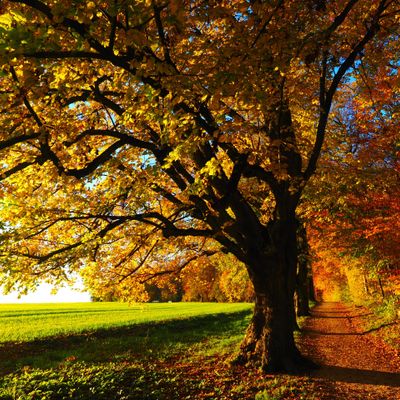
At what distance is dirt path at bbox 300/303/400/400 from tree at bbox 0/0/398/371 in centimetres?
138

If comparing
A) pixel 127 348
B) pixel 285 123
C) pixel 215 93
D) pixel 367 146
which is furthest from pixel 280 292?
pixel 367 146

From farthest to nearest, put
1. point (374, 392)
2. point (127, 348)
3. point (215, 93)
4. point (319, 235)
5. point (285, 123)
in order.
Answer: point (319, 235) < point (127, 348) < point (285, 123) < point (374, 392) < point (215, 93)

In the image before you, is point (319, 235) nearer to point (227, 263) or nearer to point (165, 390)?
point (227, 263)

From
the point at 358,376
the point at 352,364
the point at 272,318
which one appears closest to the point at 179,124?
the point at 272,318

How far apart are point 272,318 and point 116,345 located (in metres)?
11.2

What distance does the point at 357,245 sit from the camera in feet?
67.4

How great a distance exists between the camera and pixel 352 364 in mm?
12109

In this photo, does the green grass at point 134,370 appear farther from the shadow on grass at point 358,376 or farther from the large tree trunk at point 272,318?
the shadow on grass at point 358,376

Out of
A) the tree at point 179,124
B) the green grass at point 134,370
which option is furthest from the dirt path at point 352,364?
the tree at point 179,124

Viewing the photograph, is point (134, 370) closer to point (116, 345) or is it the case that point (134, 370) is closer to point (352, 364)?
point (352, 364)

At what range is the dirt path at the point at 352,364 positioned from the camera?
8.96m

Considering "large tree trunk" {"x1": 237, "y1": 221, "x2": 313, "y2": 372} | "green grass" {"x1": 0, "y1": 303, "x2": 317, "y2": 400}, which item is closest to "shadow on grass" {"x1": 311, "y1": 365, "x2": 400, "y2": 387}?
"large tree trunk" {"x1": 237, "y1": 221, "x2": 313, "y2": 372}

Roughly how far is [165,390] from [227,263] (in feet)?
54.5

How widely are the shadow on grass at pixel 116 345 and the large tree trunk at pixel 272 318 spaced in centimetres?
472
